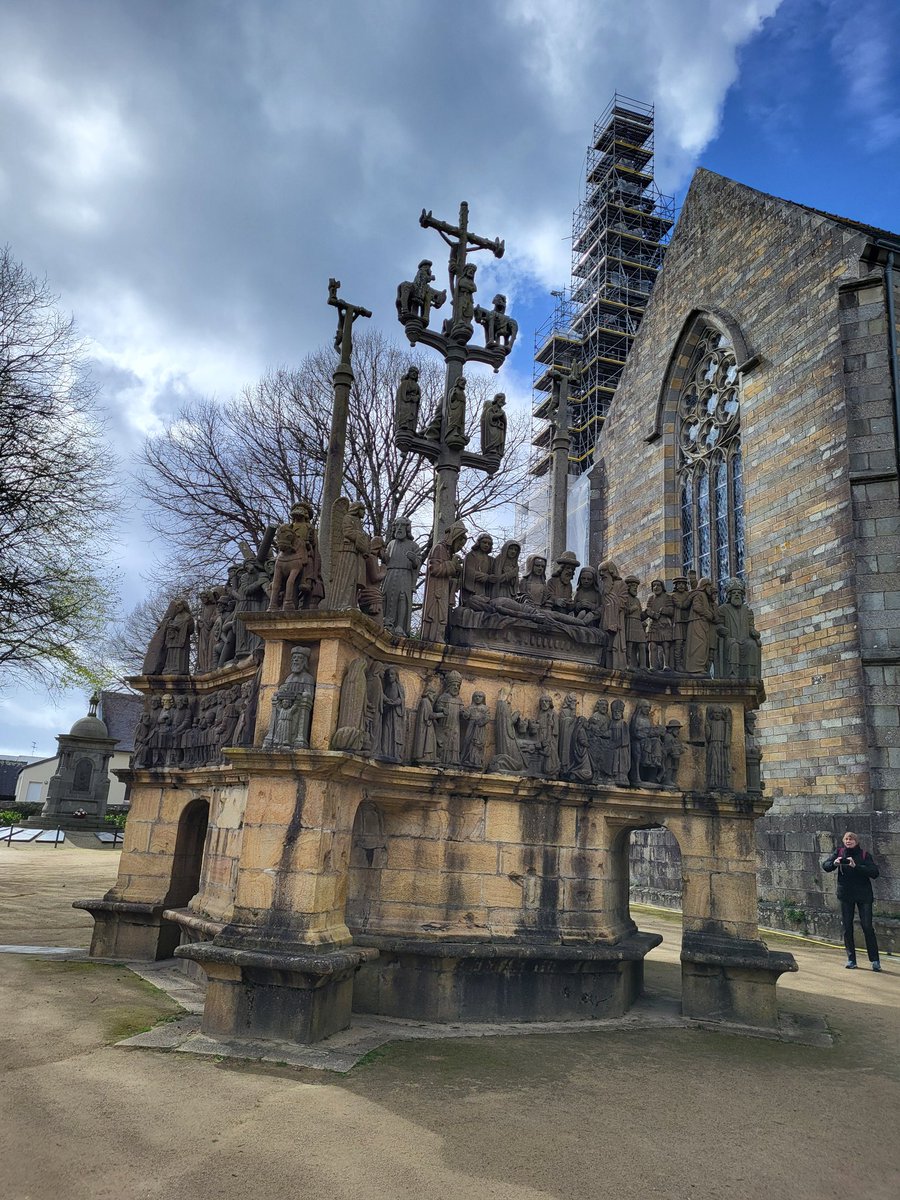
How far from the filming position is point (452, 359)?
11.3 meters

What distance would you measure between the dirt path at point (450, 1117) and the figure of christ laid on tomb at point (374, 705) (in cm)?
259

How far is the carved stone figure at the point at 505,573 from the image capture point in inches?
363

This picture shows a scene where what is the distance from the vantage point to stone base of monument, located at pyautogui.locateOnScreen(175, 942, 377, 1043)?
21.2 feet

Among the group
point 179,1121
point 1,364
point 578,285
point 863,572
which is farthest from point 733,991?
point 578,285

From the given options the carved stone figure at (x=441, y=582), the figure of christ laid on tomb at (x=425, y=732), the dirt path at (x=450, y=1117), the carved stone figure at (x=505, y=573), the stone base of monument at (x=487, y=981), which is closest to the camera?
the dirt path at (x=450, y=1117)

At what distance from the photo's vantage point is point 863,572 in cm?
1455

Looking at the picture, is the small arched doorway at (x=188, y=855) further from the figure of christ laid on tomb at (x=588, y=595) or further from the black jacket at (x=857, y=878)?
the black jacket at (x=857, y=878)

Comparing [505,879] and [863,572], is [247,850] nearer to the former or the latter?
[505,879]

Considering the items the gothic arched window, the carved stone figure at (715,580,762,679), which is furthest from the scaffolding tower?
the carved stone figure at (715,580,762,679)

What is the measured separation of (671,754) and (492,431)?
16.0 feet

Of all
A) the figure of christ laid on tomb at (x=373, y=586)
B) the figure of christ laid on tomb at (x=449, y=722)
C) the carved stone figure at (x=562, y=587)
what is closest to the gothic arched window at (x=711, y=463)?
the carved stone figure at (x=562, y=587)

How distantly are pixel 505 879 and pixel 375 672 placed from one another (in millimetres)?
2464

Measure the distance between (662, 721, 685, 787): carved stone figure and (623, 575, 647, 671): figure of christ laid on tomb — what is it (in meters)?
0.81

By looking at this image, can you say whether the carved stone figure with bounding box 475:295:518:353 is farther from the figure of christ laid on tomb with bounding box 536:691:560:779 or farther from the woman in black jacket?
the woman in black jacket
